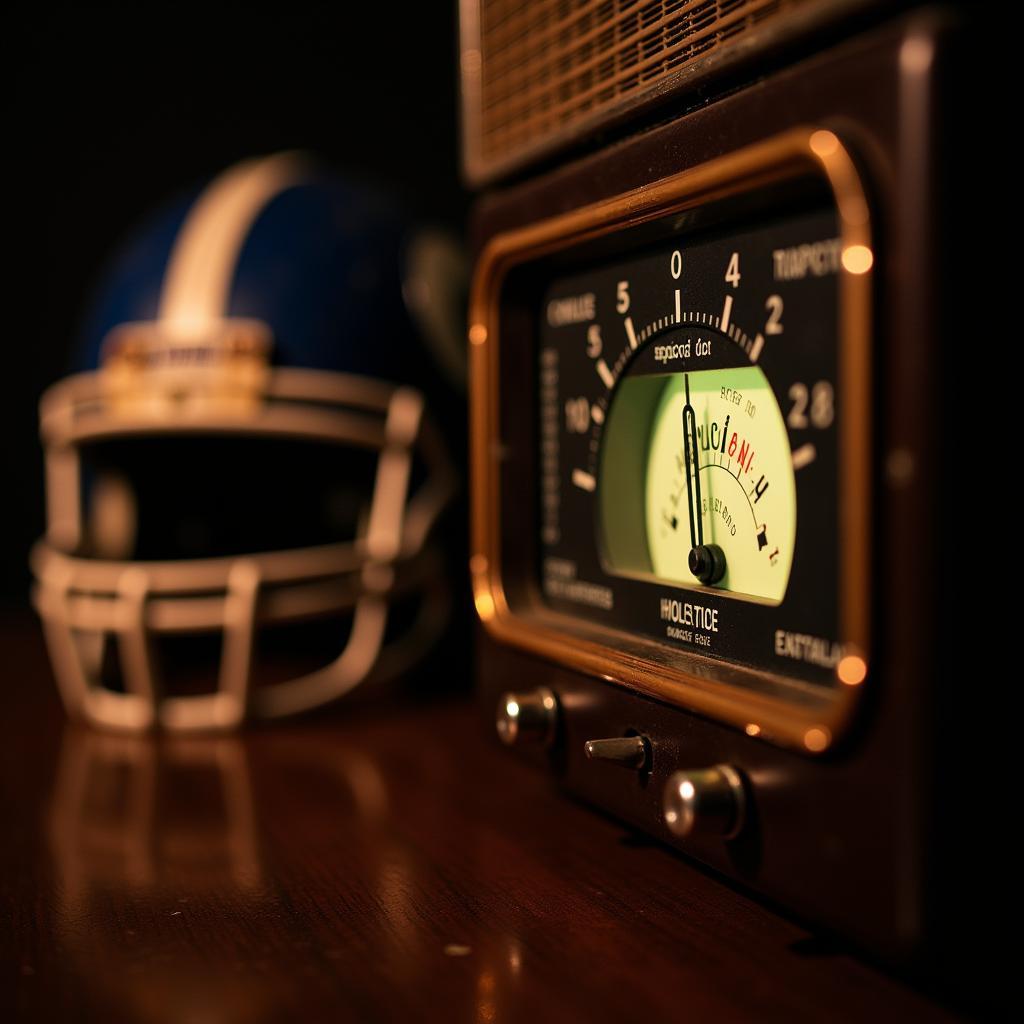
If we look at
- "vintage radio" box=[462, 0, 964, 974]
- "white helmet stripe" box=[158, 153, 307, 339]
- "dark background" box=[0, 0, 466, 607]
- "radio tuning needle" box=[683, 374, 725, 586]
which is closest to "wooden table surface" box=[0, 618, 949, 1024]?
"vintage radio" box=[462, 0, 964, 974]

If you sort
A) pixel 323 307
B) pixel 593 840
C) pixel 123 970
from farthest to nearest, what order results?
pixel 323 307
pixel 593 840
pixel 123 970

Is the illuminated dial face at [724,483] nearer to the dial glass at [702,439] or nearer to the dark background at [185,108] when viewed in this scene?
the dial glass at [702,439]

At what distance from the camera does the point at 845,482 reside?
1.50 feet

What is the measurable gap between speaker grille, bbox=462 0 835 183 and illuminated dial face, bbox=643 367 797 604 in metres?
0.15

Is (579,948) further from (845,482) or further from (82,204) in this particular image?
(82,204)

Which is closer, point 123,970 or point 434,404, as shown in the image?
point 123,970

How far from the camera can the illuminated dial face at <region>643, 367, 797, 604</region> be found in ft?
1.85

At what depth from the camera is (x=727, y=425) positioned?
61cm

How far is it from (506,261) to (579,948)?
0.39 m

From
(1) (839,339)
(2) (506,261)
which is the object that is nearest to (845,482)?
(1) (839,339)

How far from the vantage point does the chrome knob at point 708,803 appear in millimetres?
519

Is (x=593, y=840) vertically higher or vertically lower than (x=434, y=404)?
lower

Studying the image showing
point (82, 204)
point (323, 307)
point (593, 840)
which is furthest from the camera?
point (82, 204)

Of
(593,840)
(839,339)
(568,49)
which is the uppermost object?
(568,49)
